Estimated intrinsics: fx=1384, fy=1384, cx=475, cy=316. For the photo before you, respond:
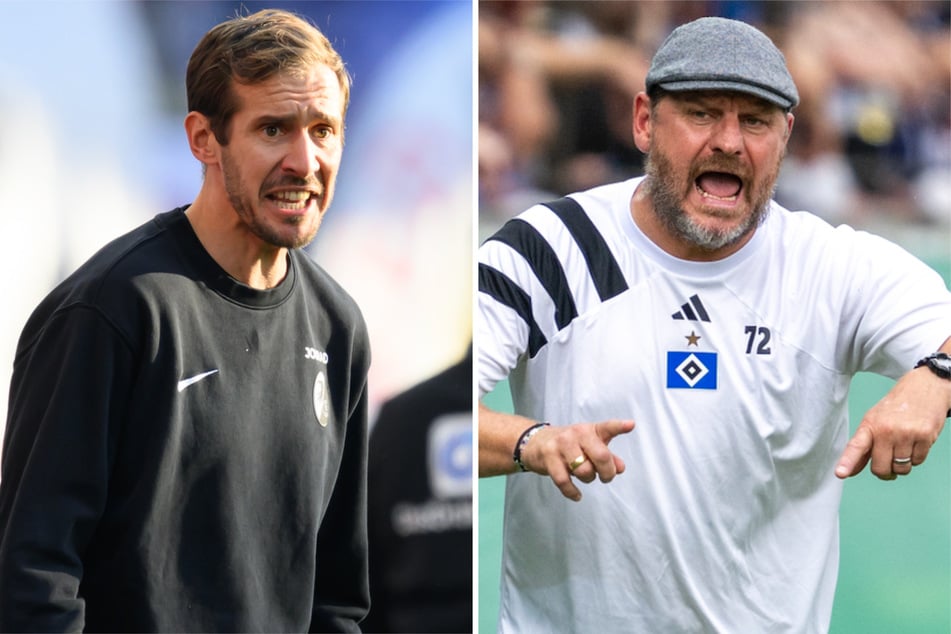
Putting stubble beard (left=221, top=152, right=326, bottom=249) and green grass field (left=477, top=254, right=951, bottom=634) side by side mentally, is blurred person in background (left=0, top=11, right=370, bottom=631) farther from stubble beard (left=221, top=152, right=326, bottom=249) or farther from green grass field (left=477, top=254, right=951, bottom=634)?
green grass field (left=477, top=254, right=951, bottom=634)

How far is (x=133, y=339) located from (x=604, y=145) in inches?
66.6

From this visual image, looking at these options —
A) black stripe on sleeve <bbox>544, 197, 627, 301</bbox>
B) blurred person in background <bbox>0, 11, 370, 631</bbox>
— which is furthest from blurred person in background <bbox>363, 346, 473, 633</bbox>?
black stripe on sleeve <bbox>544, 197, 627, 301</bbox>

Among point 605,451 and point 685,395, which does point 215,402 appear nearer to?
point 605,451

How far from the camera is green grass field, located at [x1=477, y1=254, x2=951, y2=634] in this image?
10.9 feet

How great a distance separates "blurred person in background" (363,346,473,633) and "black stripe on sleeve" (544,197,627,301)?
33 centimetres

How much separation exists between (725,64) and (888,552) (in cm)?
148

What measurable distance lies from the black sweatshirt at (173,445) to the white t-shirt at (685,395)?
14.3 inches

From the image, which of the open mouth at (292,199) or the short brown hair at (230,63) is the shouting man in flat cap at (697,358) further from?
the short brown hair at (230,63)

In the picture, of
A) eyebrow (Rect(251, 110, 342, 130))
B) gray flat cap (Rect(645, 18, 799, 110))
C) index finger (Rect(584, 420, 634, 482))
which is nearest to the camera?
index finger (Rect(584, 420, 634, 482))

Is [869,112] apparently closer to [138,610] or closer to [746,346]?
[746,346]

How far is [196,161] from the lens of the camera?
8.04 ft

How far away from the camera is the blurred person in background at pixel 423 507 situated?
9.00 ft

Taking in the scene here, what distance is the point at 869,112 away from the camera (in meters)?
3.85

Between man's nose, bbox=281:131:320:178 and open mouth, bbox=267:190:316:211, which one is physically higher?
man's nose, bbox=281:131:320:178
